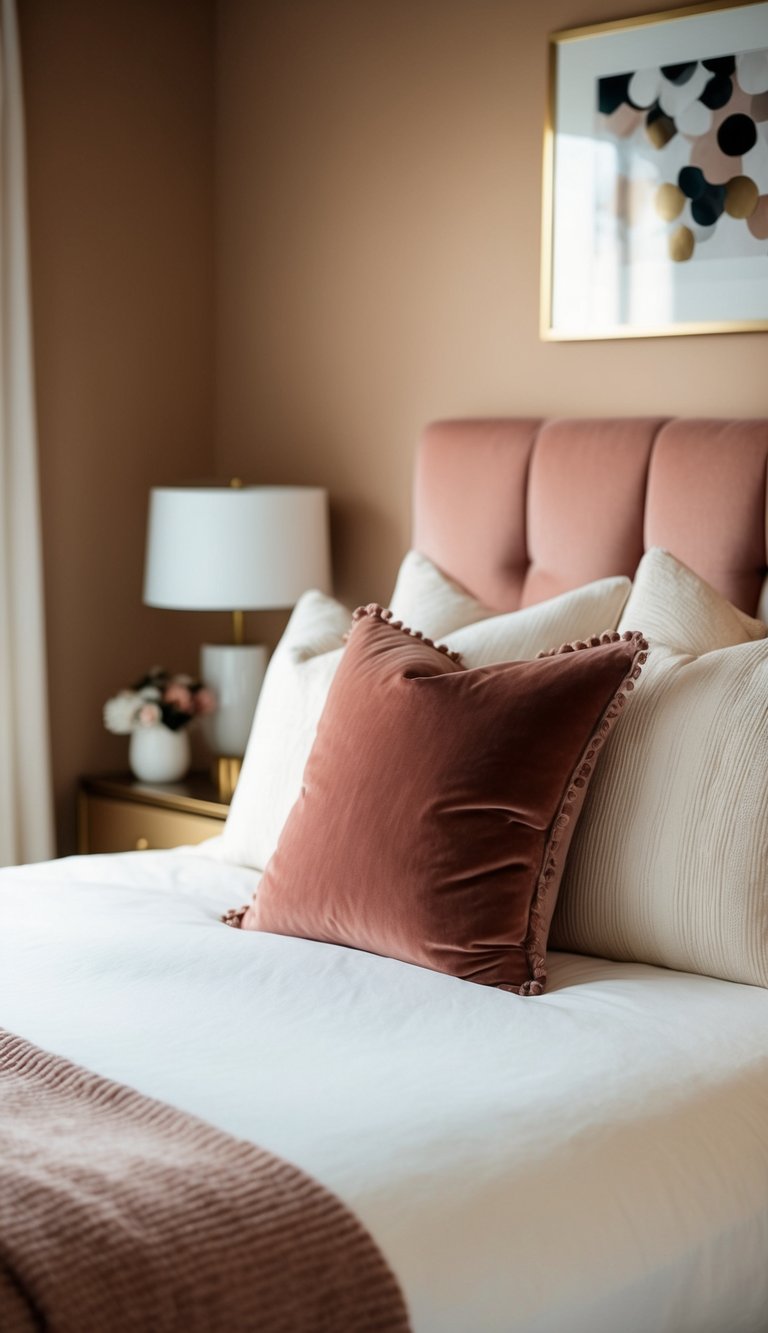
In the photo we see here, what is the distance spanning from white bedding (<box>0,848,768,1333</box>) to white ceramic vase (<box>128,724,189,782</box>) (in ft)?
4.74

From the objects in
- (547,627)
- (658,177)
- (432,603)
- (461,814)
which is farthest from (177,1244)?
(658,177)

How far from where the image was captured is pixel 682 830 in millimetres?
1938

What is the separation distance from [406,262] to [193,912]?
173 centimetres

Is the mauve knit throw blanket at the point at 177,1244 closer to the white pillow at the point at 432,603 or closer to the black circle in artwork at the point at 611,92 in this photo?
the white pillow at the point at 432,603

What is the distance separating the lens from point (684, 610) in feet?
7.36

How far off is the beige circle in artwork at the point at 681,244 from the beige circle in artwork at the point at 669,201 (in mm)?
33

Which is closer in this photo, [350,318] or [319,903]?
[319,903]

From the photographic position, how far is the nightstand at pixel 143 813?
128 inches

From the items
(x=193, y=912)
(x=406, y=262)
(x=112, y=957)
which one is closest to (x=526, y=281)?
(x=406, y=262)

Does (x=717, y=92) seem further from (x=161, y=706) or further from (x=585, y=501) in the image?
(x=161, y=706)

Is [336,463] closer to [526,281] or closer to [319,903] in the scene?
[526,281]

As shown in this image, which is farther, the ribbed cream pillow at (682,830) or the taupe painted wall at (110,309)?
the taupe painted wall at (110,309)

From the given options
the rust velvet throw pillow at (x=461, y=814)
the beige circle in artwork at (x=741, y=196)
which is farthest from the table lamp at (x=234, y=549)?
the rust velvet throw pillow at (x=461, y=814)

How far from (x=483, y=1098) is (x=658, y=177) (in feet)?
6.46
